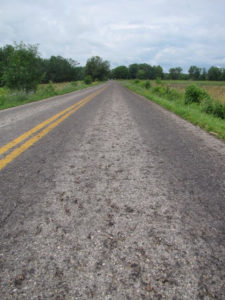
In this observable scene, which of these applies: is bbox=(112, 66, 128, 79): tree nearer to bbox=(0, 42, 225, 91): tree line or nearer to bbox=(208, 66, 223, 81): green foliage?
bbox=(0, 42, 225, 91): tree line

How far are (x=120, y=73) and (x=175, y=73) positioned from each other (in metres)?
44.4

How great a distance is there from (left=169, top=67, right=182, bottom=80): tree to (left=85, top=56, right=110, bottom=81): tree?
224 feet

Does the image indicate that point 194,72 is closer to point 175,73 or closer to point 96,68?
point 175,73

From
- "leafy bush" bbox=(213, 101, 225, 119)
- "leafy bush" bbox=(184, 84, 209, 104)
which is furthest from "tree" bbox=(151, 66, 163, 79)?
"leafy bush" bbox=(213, 101, 225, 119)

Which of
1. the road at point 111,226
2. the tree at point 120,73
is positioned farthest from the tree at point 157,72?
the road at point 111,226

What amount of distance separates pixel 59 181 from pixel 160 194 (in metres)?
1.05

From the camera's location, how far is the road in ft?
3.15

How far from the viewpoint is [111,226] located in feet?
4.48

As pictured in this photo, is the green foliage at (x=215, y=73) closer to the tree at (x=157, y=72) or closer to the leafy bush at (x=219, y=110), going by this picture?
the tree at (x=157, y=72)

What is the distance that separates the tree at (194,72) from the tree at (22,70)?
448 feet

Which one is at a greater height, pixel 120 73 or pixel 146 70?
pixel 146 70

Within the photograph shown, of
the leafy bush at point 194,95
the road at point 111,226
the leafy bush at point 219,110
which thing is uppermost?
the leafy bush at point 194,95

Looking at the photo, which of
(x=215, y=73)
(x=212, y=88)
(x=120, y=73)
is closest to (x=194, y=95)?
(x=212, y=88)

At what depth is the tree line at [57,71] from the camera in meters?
18.5
